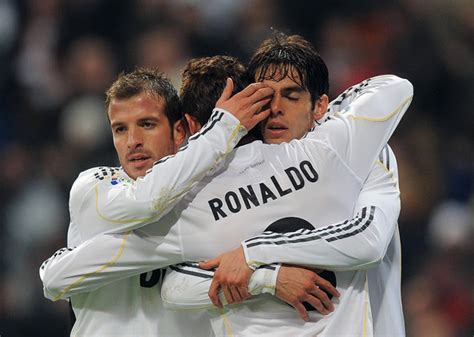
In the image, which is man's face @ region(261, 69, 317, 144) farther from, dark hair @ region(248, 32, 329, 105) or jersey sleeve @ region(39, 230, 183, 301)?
jersey sleeve @ region(39, 230, 183, 301)

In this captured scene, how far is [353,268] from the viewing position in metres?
2.71

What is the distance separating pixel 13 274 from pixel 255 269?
10.4 ft

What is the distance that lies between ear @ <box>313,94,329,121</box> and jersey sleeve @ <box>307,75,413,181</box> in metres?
0.07

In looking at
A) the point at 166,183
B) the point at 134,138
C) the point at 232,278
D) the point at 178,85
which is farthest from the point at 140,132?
the point at 178,85

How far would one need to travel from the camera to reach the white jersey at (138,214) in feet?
9.00

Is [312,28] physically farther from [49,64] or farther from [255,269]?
[255,269]

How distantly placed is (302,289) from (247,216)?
0.29 meters

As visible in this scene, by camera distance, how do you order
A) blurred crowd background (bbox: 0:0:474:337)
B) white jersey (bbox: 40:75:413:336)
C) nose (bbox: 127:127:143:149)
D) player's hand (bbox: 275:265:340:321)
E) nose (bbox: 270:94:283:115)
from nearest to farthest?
player's hand (bbox: 275:265:340:321)
white jersey (bbox: 40:75:413:336)
nose (bbox: 270:94:283:115)
nose (bbox: 127:127:143:149)
blurred crowd background (bbox: 0:0:474:337)

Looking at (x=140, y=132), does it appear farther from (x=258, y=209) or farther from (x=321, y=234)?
(x=321, y=234)

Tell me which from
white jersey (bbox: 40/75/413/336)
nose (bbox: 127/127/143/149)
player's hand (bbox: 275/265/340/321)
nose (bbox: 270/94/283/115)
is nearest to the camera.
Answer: player's hand (bbox: 275/265/340/321)

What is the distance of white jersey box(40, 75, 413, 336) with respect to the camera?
2785 mm

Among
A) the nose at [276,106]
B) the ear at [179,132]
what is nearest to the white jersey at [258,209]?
the nose at [276,106]

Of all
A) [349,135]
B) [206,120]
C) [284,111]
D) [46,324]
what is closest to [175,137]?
[206,120]

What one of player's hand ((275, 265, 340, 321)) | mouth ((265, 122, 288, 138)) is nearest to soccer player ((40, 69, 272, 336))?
mouth ((265, 122, 288, 138))
